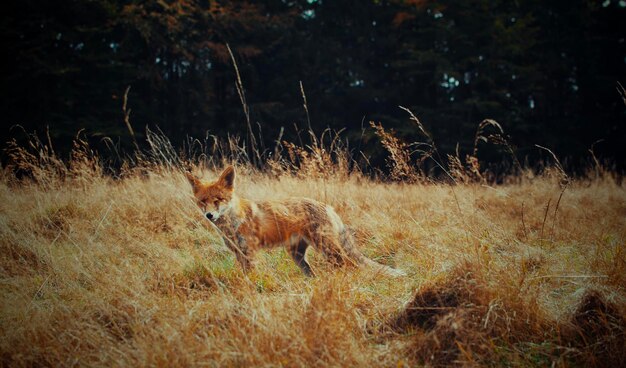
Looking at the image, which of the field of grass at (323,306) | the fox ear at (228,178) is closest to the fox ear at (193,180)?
the fox ear at (228,178)

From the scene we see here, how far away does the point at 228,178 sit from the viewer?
10.2ft

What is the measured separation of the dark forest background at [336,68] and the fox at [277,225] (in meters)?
12.1

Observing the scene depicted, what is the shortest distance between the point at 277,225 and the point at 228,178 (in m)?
0.77

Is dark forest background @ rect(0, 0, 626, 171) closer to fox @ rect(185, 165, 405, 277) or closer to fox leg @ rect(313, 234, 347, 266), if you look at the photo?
fox @ rect(185, 165, 405, 277)

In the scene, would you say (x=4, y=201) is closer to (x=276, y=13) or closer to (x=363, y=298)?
(x=363, y=298)


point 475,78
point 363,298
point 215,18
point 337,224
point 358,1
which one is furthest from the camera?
point 358,1

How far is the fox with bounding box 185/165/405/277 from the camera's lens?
8.98 feet

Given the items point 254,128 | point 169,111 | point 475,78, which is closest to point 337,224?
point 254,128

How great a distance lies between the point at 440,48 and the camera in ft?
55.9

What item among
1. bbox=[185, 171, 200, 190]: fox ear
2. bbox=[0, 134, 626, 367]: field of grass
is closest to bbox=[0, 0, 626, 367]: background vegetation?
bbox=[0, 134, 626, 367]: field of grass

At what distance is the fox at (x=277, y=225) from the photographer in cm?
274

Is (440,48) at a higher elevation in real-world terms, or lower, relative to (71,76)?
higher

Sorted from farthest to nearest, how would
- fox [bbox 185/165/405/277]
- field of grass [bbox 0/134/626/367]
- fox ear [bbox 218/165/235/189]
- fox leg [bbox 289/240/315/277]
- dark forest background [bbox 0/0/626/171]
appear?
dark forest background [bbox 0/0/626/171], fox ear [bbox 218/165/235/189], fox leg [bbox 289/240/315/277], fox [bbox 185/165/405/277], field of grass [bbox 0/134/626/367]

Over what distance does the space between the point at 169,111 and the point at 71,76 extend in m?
4.00
